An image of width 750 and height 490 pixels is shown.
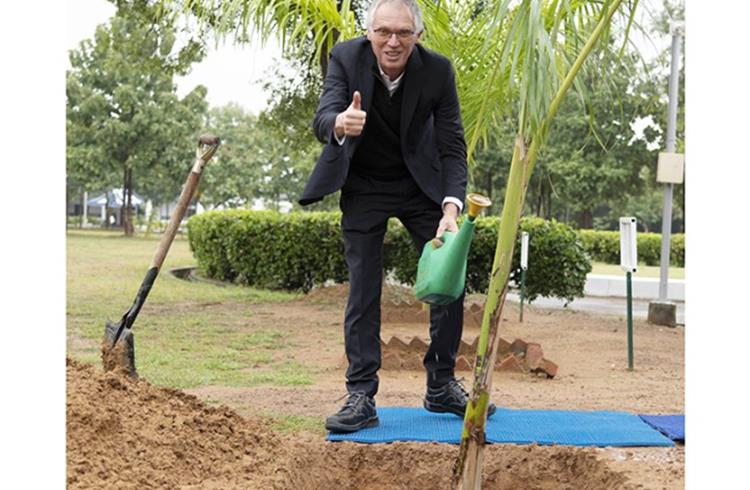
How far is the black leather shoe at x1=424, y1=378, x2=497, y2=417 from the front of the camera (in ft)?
10.9

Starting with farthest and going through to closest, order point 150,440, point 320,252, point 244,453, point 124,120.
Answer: point 124,120, point 320,252, point 244,453, point 150,440

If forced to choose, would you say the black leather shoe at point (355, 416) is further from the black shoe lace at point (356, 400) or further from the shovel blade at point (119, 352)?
the shovel blade at point (119, 352)

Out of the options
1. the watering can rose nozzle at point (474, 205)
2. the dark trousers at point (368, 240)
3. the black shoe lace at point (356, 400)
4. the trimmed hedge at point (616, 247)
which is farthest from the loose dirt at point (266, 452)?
the trimmed hedge at point (616, 247)

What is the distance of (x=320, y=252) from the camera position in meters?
9.77

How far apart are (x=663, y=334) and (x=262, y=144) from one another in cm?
3059

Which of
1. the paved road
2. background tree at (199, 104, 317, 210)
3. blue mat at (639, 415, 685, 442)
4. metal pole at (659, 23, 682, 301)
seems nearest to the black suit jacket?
blue mat at (639, 415, 685, 442)

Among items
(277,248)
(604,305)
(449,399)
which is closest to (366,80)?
(449,399)

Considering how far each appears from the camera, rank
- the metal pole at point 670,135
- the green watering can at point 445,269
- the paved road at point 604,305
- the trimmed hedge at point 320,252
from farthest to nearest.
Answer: the paved road at point 604,305, the trimmed hedge at point 320,252, the metal pole at point 670,135, the green watering can at point 445,269

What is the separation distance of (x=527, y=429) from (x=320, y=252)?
6.71 m

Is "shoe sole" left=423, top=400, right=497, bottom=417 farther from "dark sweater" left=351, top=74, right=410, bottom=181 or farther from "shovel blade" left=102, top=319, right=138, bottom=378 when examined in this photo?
"shovel blade" left=102, top=319, right=138, bottom=378

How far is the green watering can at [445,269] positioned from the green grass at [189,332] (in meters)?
2.27

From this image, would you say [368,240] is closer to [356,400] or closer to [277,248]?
[356,400]

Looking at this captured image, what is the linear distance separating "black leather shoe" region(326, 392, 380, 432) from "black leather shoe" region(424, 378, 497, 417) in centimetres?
31

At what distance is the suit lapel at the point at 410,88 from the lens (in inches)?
122
